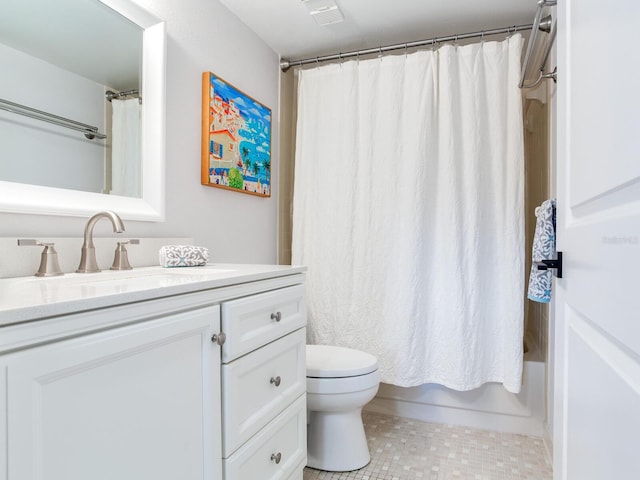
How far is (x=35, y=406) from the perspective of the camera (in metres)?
0.60

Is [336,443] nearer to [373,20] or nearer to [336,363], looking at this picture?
[336,363]

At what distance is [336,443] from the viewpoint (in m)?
1.70

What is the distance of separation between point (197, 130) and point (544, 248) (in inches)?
55.8

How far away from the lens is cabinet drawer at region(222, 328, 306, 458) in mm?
1020

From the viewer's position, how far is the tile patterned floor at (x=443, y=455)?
1663 millimetres

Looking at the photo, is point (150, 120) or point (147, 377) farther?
point (150, 120)

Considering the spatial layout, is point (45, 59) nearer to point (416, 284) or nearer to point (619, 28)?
point (619, 28)

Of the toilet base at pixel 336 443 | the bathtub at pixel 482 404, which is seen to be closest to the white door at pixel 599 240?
the toilet base at pixel 336 443

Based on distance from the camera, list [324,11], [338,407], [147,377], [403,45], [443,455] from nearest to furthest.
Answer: [147,377]
[338,407]
[443,455]
[324,11]
[403,45]

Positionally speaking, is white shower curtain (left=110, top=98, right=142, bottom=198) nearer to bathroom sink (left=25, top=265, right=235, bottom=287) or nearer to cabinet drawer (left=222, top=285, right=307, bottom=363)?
bathroom sink (left=25, top=265, right=235, bottom=287)

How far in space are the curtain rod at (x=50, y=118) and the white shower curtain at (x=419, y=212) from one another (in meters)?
1.18

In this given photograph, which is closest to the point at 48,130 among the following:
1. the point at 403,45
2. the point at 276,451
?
the point at 276,451

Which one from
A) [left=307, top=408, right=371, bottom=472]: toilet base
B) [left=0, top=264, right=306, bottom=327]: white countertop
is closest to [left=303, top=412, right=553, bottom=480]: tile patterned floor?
[left=307, top=408, right=371, bottom=472]: toilet base

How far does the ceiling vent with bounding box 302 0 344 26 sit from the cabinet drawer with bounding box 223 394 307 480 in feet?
5.57
